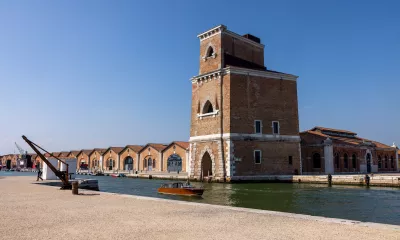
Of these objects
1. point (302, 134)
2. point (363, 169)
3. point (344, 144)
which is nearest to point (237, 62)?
point (302, 134)

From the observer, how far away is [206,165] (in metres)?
37.0

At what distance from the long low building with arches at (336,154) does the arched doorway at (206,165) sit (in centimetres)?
1217

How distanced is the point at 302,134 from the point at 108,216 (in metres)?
37.1

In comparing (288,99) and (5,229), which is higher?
(288,99)

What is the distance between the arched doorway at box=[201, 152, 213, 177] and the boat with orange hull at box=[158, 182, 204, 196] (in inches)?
476

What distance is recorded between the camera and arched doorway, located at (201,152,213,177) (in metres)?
36.4

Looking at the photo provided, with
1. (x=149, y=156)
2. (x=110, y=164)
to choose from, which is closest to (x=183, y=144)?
(x=149, y=156)

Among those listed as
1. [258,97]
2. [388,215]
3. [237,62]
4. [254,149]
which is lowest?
[388,215]

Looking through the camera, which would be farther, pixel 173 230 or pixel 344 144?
pixel 344 144

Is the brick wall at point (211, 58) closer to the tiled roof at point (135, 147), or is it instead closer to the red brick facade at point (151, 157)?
the red brick facade at point (151, 157)

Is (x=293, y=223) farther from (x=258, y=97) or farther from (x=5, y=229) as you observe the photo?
(x=258, y=97)

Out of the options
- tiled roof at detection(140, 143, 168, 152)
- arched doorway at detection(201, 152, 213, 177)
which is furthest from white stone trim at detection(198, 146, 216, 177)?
tiled roof at detection(140, 143, 168, 152)

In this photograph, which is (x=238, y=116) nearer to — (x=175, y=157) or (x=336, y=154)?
(x=336, y=154)

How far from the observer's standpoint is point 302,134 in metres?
43.1
